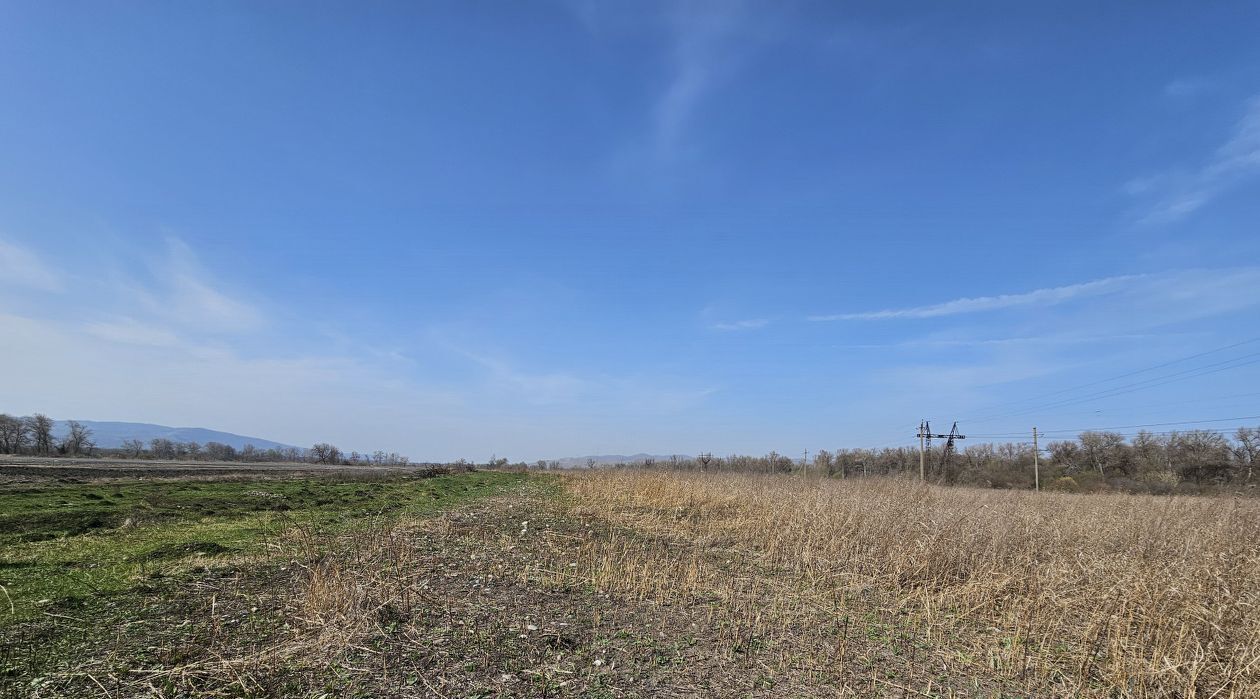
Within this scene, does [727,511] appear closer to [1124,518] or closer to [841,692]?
[1124,518]

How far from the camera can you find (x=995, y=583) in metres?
6.89

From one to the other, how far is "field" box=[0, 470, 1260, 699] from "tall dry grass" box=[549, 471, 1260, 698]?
0.15 feet

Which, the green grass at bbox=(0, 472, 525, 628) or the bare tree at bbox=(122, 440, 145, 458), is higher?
the green grass at bbox=(0, 472, 525, 628)

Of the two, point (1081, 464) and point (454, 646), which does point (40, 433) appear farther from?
point (1081, 464)

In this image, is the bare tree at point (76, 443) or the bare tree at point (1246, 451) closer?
the bare tree at point (1246, 451)

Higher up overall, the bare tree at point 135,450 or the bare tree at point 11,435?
the bare tree at point 11,435

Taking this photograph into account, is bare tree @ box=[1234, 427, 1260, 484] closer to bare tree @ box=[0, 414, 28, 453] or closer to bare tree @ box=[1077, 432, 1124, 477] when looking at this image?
bare tree @ box=[1077, 432, 1124, 477]

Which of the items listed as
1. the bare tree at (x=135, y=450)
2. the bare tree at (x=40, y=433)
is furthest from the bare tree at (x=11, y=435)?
the bare tree at (x=135, y=450)

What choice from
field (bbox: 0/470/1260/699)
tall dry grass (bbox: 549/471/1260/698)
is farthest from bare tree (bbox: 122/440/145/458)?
tall dry grass (bbox: 549/471/1260/698)

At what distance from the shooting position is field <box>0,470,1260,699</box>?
4273 mm

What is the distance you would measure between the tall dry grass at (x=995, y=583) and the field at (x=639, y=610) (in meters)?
0.05

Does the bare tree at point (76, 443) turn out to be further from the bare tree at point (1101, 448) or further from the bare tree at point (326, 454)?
the bare tree at point (1101, 448)

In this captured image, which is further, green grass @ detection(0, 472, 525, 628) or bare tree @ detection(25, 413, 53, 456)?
bare tree @ detection(25, 413, 53, 456)

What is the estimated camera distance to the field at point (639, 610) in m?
4.27
